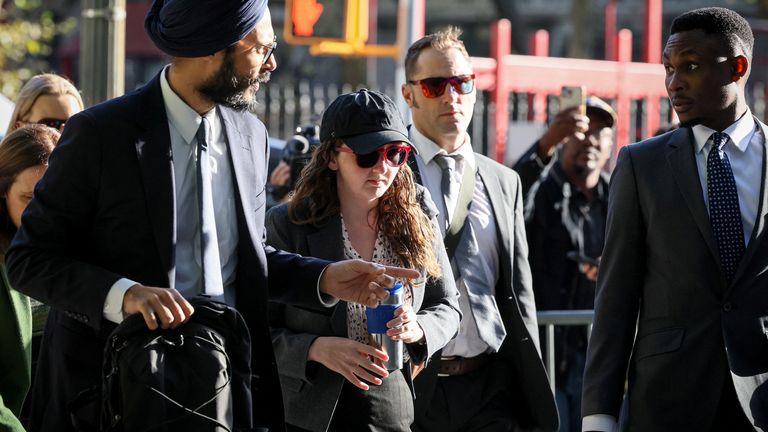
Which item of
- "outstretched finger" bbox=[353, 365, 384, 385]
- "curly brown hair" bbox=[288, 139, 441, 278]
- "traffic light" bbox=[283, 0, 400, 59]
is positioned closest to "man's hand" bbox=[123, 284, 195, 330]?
"outstretched finger" bbox=[353, 365, 384, 385]

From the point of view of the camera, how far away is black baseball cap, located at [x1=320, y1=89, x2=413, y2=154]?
474 centimetres

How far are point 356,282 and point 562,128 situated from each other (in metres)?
2.93

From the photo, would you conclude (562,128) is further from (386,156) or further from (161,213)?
(161,213)

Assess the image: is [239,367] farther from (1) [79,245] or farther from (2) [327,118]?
(2) [327,118]

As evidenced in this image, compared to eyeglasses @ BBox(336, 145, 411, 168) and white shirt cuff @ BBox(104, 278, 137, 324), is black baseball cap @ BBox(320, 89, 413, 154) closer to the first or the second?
eyeglasses @ BBox(336, 145, 411, 168)

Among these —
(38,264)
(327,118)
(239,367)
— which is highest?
(327,118)

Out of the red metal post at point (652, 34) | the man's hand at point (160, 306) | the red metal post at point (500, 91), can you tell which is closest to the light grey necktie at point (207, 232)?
the man's hand at point (160, 306)

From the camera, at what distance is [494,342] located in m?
5.29

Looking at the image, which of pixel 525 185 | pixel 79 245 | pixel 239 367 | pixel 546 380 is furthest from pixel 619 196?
pixel 525 185

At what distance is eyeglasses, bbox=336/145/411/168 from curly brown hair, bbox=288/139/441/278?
0.40 feet

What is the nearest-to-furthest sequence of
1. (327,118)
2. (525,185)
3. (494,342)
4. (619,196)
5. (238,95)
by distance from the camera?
(238,95) < (619,196) < (327,118) < (494,342) < (525,185)

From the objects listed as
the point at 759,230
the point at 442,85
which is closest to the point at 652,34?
the point at 442,85

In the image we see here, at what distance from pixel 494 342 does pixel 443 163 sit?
847 millimetres

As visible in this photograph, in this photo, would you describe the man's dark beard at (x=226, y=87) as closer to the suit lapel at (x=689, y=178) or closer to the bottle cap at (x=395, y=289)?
the bottle cap at (x=395, y=289)
